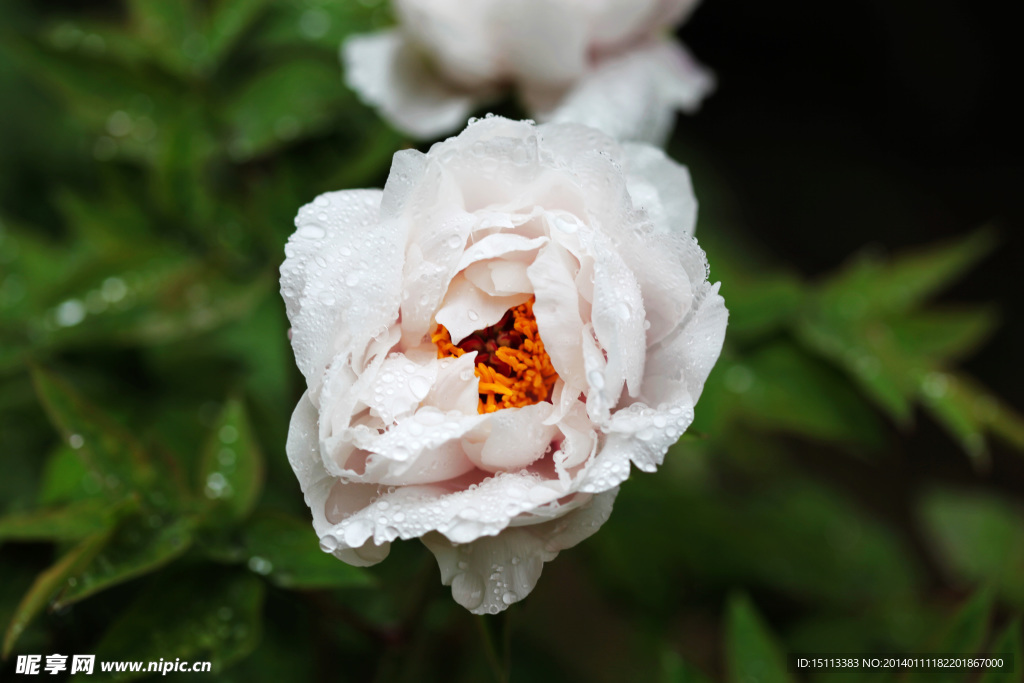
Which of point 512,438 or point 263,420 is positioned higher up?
point 512,438

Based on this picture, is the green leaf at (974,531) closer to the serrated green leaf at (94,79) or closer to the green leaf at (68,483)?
the green leaf at (68,483)

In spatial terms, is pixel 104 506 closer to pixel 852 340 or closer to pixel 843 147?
pixel 852 340

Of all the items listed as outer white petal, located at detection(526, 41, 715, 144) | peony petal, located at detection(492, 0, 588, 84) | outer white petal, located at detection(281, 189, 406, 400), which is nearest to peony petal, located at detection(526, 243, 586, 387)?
outer white petal, located at detection(281, 189, 406, 400)

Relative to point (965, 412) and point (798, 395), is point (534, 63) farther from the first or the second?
point (965, 412)

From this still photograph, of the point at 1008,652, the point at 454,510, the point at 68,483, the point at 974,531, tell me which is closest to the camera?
the point at 454,510

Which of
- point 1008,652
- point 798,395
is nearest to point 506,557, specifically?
point 1008,652

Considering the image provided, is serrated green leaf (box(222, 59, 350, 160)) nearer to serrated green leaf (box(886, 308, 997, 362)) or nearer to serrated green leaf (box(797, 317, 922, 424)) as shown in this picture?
serrated green leaf (box(797, 317, 922, 424))

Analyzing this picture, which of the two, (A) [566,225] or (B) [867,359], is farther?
(B) [867,359]
